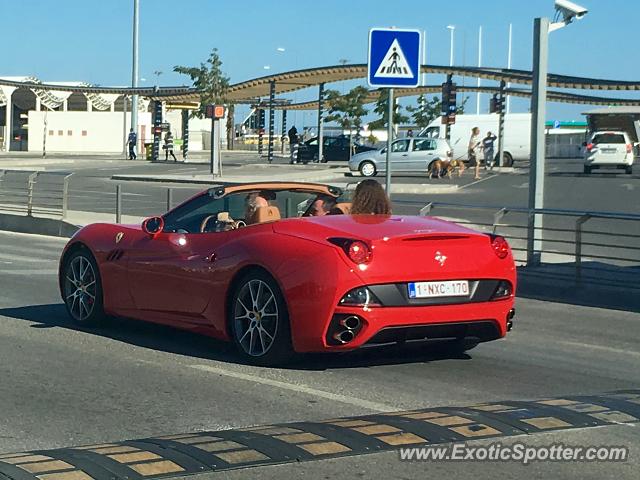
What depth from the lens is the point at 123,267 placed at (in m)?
9.39

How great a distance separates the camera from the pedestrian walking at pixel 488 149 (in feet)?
170

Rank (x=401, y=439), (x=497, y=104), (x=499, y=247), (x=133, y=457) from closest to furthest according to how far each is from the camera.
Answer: (x=133, y=457) → (x=401, y=439) → (x=499, y=247) → (x=497, y=104)

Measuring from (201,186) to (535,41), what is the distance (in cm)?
2433

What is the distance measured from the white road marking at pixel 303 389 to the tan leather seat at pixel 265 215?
55.2 inches

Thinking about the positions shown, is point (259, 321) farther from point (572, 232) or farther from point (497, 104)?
point (497, 104)

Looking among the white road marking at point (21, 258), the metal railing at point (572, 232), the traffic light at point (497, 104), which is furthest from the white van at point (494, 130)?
the white road marking at point (21, 258)

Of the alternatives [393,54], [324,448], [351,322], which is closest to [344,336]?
[351,322]

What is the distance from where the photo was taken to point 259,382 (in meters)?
7.64

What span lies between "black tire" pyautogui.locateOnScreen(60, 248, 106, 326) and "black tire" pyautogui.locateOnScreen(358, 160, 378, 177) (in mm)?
35871

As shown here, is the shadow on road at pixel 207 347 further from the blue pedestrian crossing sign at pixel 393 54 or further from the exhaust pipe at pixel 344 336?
the blue pedestrian crossing sign at pixel 393 54

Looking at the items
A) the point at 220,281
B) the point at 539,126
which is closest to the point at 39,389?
the point at 220,281

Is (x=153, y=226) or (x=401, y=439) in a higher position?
(x=153, y=226)

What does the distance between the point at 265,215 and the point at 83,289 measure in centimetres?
197

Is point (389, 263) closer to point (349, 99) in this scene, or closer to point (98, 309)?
point (98, 309)
